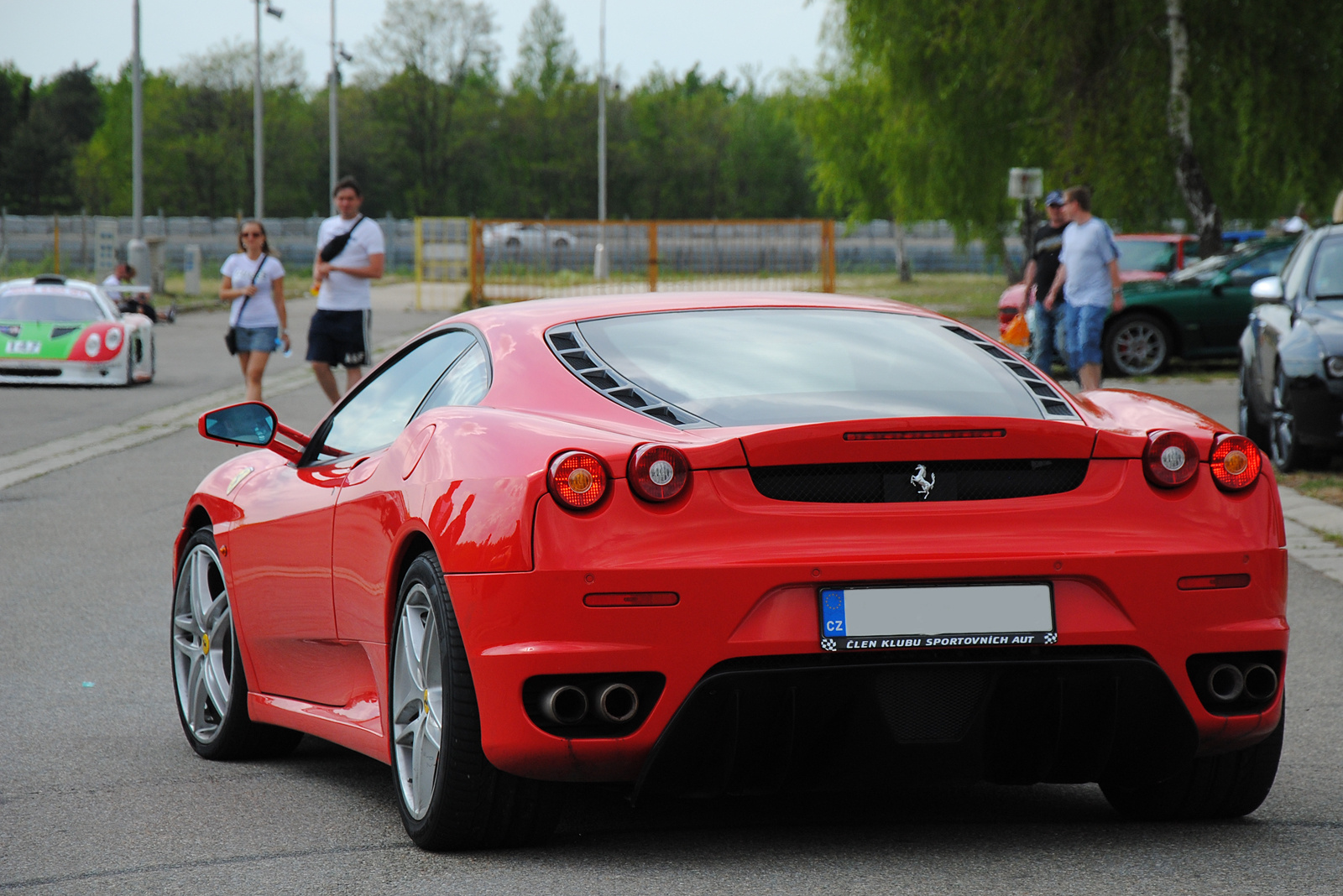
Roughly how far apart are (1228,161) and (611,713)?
86.1 ft

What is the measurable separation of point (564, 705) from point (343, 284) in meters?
10.5

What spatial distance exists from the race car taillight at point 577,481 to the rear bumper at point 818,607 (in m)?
0.03

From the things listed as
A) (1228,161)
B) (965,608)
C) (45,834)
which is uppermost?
(1228,161)

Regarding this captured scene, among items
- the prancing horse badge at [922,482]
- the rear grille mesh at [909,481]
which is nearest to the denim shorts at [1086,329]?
the rear grille mesh at [909,481]

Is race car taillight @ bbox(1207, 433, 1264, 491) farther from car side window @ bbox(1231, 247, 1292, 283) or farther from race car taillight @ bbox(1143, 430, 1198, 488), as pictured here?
car side window @ bbox(1231, 247, 1292, 283)

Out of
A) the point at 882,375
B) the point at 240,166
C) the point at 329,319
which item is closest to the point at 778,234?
the point at 329,319

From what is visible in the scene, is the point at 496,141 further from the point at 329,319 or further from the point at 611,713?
the point at 611,713

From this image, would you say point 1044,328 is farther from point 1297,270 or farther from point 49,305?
point 49,305

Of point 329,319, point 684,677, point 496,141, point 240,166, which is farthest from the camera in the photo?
point 496,141

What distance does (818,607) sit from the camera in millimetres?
3463

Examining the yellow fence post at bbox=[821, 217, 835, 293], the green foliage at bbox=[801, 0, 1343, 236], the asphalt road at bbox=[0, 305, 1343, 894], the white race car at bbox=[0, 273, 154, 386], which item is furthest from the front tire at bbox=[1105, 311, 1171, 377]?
the asphalt road at bbox=[0, 305, 1343, 894]

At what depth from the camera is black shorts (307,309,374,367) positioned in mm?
13602

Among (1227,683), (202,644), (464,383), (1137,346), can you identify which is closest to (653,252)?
(1137,346)

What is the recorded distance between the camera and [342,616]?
4340mm
